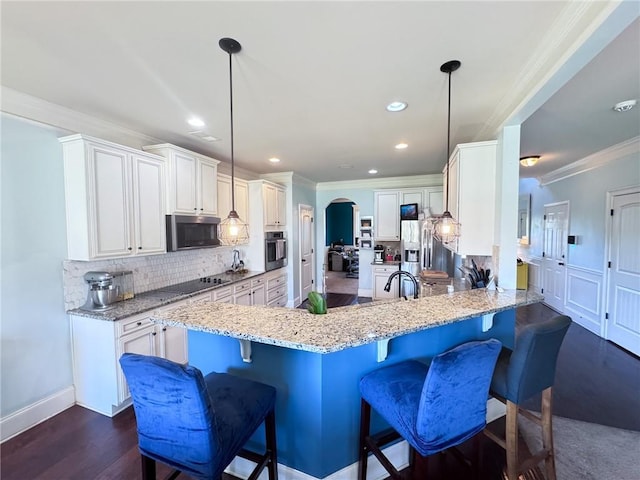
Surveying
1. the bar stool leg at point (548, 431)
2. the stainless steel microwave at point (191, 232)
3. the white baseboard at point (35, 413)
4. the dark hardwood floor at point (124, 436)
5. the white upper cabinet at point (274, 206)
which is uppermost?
the white upper cabinet at point (274, 206)

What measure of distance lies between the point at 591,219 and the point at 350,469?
16.7ft

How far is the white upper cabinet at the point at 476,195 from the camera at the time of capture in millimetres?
2531

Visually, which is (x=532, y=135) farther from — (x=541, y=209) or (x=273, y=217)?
(x=273, y=217)

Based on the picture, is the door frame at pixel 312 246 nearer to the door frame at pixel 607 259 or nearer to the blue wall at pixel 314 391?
the blue wall at pixel 314 391

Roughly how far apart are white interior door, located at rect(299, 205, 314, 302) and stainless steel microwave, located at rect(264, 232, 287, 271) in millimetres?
611

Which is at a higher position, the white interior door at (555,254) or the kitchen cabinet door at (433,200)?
the kitchen cabinet door at (433,200)

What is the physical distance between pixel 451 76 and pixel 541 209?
5529mm

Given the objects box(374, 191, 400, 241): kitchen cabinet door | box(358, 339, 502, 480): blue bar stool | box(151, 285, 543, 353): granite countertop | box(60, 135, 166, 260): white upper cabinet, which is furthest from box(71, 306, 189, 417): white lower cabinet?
box(374, 191, 400, 241): kitchen cabinet door

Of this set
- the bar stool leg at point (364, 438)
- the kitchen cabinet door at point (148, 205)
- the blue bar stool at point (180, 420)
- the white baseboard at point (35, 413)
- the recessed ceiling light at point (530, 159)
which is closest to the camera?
the blue bar stool at point (180, 420)

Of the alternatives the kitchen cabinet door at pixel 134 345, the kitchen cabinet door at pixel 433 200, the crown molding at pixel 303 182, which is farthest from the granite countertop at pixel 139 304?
the kitchen cabinet door at pixel 433 200

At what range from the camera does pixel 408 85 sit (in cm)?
200

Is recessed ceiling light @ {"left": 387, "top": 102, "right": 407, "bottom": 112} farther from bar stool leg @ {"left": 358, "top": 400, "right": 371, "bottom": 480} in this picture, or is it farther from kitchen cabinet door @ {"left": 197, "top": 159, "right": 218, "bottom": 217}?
kitchen cabinet door @ {"left": 197, "top": 159, "right": 218, "bottom": 217}

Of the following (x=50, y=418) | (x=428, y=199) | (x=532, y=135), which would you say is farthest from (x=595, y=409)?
(x=50, y=418)

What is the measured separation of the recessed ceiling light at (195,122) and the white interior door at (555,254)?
6047 millimetres
